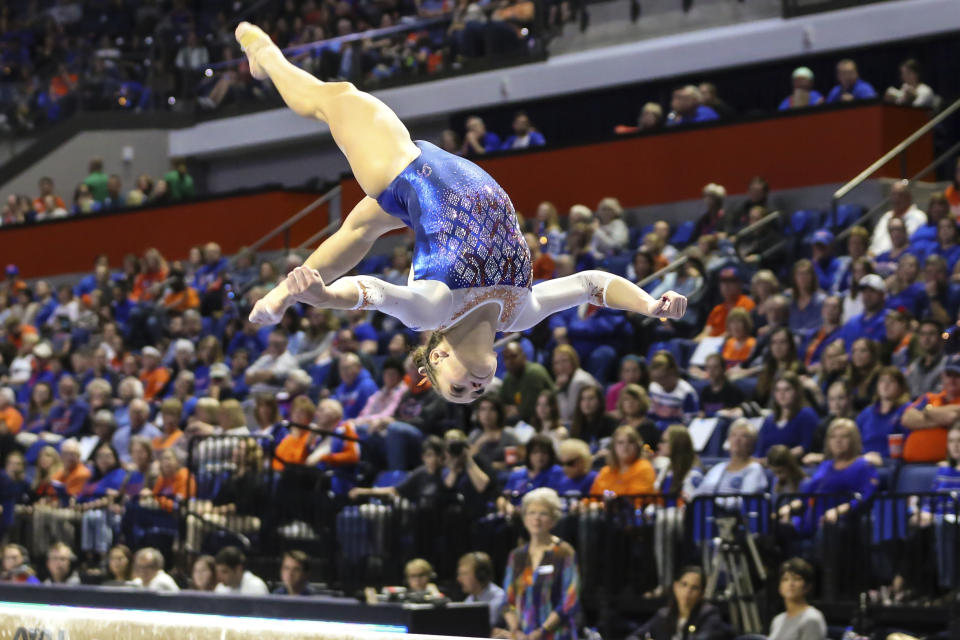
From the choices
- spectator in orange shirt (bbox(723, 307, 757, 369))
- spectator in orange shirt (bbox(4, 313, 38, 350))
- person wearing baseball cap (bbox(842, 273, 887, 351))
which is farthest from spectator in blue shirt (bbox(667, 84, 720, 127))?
spectator in orange shirt (bbox(4, 313, 38, 350))

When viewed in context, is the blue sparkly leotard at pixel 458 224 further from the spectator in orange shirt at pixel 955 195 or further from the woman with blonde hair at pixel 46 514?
the woman with blonde hair at pixel 46 514

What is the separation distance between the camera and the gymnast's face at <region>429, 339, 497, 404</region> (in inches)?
209

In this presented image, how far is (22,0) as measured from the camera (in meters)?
22.4

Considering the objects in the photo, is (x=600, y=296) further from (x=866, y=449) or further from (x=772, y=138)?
(x=772, y=138)

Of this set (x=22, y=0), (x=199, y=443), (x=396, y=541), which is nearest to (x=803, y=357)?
(x=396, y=541)

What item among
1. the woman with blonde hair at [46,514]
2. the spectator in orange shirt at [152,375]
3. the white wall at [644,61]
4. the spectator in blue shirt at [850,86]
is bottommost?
the woman with blonde hair at [46,514]

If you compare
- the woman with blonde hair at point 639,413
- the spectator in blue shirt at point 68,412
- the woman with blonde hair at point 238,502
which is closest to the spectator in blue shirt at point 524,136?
the spectator in blue shirt at point 68,412

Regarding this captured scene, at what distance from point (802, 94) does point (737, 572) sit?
6.22m

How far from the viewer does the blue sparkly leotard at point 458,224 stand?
533 centimetres

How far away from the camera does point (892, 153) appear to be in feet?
39.6

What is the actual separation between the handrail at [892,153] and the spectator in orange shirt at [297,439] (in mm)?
4421

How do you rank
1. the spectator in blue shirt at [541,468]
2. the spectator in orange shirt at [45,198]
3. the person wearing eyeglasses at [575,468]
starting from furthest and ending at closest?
the spectator in orange shirt at [45,198] → the spectator in blue shirt at [541,468] → the person wearing eyeglasses at [575,468]

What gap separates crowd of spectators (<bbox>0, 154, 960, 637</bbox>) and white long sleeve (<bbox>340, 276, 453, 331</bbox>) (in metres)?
3.02

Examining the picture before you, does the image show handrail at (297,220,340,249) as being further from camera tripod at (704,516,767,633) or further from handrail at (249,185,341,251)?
camera tripod at (704,516,767,633)
